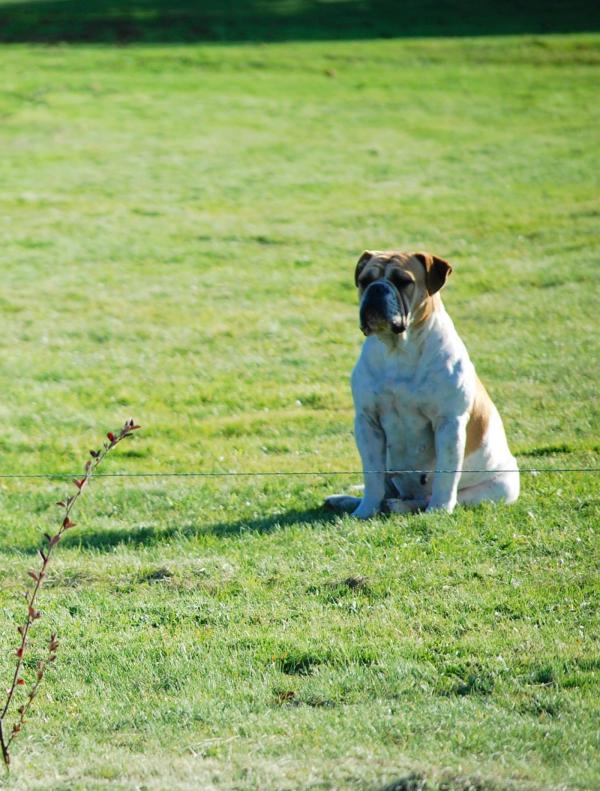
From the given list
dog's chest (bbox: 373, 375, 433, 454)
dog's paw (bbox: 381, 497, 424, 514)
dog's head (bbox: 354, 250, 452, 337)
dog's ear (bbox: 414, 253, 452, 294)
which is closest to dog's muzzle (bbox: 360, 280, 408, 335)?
dog's head (bbox: 354, 250, 452, 337)

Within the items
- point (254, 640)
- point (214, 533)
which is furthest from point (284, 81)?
point (254, 640)

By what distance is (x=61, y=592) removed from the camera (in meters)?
8.28

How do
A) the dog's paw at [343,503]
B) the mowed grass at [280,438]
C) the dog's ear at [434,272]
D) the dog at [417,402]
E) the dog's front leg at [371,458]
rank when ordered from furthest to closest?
the dog's paw at [343,503], the dog's front leg at [371,458], the dog's ear at [434,272], the dog at [417,402], the mowed grass at [280,438]

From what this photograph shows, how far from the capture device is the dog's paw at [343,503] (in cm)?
977

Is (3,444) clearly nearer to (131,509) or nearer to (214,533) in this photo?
(131,509)

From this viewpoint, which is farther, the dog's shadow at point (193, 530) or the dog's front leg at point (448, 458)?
the dog's shadow at point (193, 530)

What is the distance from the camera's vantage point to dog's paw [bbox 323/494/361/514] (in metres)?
9.77

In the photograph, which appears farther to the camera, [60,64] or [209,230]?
[60,64]

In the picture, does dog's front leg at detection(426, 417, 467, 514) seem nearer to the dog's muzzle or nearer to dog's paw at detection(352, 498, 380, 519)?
dog's paw at detection(352, 498, 380, 519)

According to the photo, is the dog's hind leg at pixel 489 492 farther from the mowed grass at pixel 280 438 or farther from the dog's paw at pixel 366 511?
the dog's paw at pixel 366 511

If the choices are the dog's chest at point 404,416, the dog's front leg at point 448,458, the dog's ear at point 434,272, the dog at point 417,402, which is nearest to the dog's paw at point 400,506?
the dog at point 417,402

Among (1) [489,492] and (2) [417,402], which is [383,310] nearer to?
(2) [417,402]

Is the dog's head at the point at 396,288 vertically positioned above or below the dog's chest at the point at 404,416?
above

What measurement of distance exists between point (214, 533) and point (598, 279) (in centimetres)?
1114
